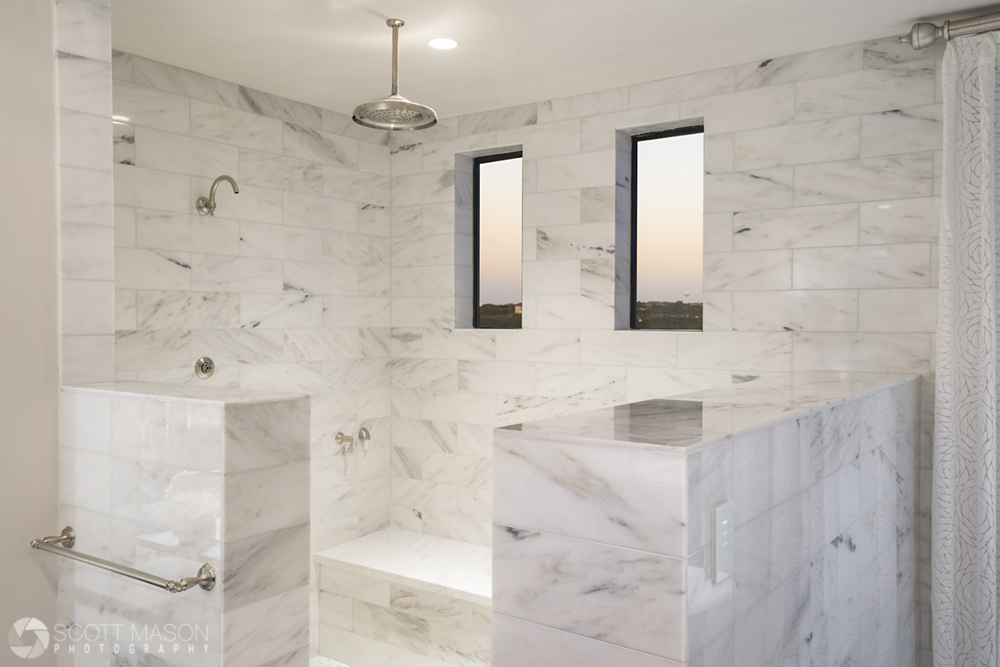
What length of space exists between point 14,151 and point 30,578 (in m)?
1.26

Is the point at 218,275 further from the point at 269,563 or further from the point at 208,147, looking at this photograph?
the point at 269,563

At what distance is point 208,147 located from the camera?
3.54m

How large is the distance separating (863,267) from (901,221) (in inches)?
9.1

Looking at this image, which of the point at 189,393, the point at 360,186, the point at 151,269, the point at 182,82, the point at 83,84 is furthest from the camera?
the point at 360,186

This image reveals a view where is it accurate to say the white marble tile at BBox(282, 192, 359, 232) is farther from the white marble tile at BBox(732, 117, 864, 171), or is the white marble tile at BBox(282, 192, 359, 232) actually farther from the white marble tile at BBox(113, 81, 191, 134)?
the white marble tile at BBox(732, 117, 864, 171)

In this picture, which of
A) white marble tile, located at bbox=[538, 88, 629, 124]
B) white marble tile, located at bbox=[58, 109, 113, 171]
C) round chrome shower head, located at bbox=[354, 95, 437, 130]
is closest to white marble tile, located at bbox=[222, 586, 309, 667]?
white marble tile, located at bbox=[58, 109, 113, 171]

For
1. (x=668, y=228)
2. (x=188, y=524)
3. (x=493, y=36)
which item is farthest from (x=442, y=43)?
(x=188, y=524)

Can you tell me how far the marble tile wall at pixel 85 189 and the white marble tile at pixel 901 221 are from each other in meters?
2.90

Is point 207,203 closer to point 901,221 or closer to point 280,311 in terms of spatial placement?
point 280,311

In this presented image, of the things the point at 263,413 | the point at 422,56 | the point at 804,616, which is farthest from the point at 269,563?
the point at 422,56

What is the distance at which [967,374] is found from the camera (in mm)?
2688

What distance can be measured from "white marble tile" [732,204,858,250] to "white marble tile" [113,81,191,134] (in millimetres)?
2650

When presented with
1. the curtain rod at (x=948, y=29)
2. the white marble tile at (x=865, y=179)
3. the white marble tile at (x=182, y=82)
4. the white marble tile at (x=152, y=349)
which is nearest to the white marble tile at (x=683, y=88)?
the white marble tile at (x=865, y=179)

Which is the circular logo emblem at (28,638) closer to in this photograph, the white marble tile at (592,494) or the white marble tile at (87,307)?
the white marble tile at (87,307)
